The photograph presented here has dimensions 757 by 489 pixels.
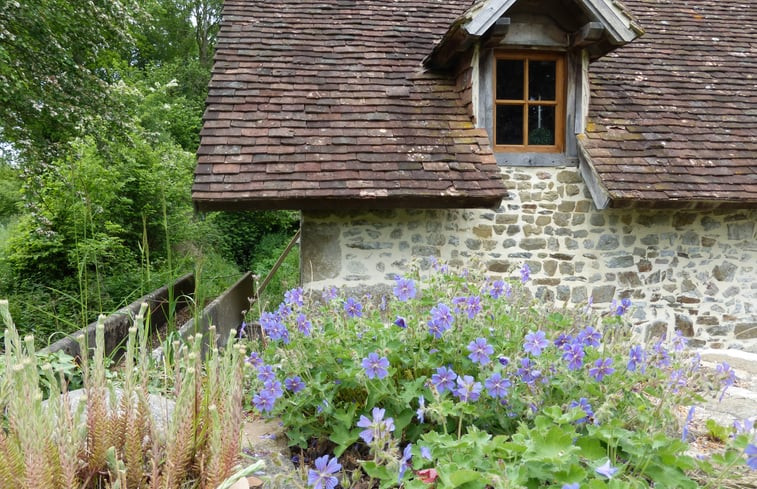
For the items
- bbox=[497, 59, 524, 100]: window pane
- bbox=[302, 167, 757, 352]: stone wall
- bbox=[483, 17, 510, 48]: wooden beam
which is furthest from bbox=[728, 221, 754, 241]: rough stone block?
bbox=[483, 17, 510, 48]: wooden beam

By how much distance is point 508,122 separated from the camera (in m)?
5.89

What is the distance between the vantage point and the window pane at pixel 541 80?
589 centimetres

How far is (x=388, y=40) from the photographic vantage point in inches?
257

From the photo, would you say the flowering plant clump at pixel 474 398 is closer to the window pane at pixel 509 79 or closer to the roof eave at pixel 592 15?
the roof eave at pixel 592 15

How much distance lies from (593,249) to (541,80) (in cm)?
192

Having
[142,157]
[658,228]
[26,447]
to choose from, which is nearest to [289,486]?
[26,447]

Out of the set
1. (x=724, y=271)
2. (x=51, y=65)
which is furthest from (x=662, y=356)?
(x=51, y=65)

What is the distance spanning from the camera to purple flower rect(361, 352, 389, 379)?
1690mm

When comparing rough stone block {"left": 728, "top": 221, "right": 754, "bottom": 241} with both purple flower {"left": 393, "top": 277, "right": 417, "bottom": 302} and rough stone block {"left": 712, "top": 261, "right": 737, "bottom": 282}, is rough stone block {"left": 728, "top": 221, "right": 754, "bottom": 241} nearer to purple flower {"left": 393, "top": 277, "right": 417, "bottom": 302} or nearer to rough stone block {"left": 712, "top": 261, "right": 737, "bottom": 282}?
rough stone block {"left": 712, "top": 261, "right": 737, "bottom": 282}

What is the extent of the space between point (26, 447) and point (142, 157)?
904cm

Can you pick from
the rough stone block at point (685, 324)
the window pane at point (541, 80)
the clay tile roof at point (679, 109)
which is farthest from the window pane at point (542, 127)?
the rough stone block at point (685, 324)

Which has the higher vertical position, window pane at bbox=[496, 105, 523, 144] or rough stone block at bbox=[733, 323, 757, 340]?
window pane at bbox=[496, 105, 523, 144]

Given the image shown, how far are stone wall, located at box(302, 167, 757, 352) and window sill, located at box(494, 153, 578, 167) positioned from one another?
72mm

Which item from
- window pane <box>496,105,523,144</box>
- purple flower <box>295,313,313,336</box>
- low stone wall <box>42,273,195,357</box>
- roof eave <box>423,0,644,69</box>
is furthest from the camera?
window pane <box>496,105,523,144</box>
